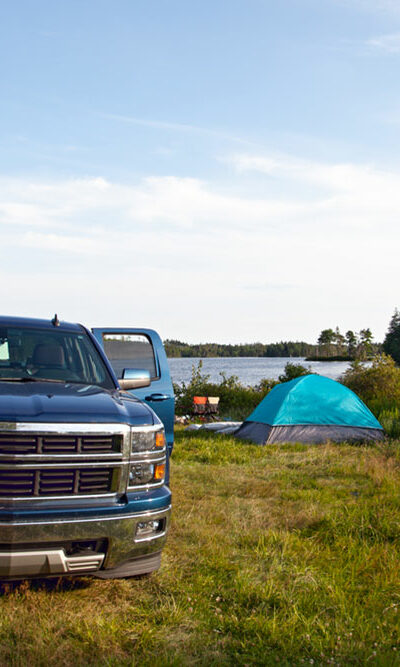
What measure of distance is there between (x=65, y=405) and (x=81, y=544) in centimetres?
82

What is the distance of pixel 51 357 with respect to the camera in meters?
4.84

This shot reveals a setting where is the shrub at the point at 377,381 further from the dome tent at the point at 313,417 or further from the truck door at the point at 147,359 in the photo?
the truck door at the point at 147,359

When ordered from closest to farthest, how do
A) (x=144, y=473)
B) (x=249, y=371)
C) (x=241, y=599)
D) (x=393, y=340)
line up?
(x=144, y=473), (x=241, y=599), (x=249, y=371), (x=393, y=340)

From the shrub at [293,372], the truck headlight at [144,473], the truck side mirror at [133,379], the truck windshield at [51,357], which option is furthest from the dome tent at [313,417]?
the shrub at [293,372]

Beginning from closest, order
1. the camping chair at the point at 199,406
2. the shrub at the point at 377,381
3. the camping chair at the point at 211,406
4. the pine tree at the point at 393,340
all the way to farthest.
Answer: the shrub at the point at 377,381 < the camping chair at the point at 199,406 < the camping chair at the point at 211,406 < the pine tree at the point at 393,340

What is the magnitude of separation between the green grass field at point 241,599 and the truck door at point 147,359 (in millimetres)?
1098

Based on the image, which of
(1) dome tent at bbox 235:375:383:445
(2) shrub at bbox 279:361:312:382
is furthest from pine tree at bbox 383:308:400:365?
(1) dome tent at bbox 235:375:383:445

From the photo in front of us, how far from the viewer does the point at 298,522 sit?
570 centimetres

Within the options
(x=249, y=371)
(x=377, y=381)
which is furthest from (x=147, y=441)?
(x=249, y=371)

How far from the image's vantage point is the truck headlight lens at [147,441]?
3703mm

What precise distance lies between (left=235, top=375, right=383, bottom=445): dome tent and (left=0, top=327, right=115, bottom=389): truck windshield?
6.38 m

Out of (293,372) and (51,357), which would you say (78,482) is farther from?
(293,372)

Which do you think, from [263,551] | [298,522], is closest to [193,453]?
[298,522]

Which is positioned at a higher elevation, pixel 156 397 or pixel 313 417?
pixel 156 397
